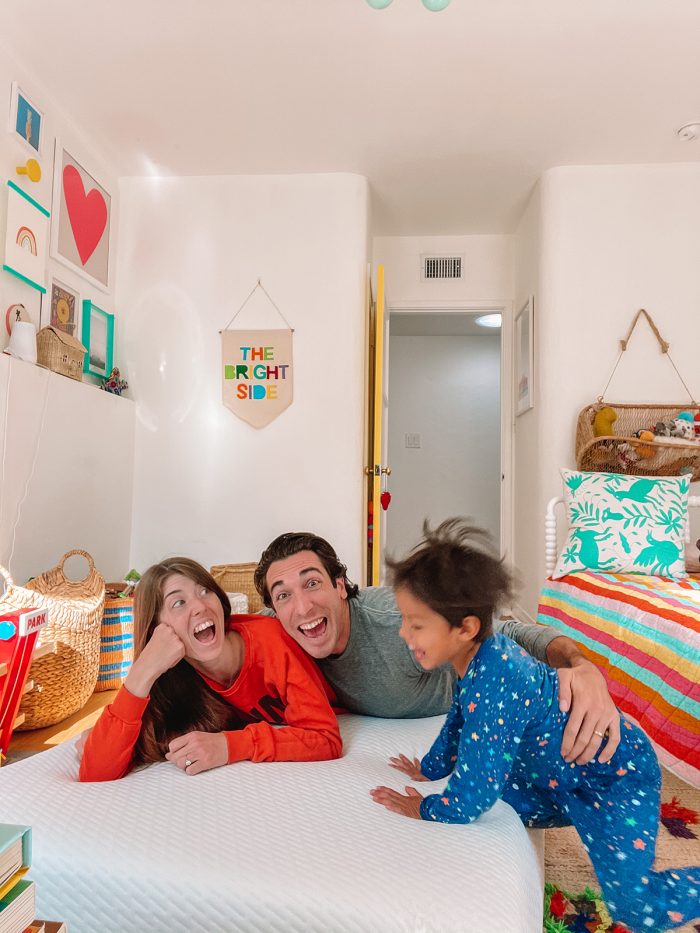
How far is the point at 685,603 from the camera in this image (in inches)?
81.0

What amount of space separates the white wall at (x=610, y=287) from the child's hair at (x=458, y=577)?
270 centimetres

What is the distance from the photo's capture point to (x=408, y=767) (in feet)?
3.94

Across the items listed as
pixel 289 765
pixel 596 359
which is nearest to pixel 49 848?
pixel 289 765

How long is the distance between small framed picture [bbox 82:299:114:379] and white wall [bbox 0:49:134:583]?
0.25 ft

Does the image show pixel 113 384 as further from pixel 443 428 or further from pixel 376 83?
pixel 443 428

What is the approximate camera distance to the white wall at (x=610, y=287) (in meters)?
3.58

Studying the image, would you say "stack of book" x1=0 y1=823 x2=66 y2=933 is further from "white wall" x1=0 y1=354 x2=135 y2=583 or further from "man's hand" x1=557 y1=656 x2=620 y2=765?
"white wall" x1=0 y1=354 x2=135 y2=583

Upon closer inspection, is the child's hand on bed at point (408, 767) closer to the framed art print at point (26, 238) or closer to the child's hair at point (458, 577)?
the child's hair at point (458, 577)

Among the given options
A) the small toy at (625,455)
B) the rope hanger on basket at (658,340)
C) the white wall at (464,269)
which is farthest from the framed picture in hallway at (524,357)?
the small toy at (625,455)

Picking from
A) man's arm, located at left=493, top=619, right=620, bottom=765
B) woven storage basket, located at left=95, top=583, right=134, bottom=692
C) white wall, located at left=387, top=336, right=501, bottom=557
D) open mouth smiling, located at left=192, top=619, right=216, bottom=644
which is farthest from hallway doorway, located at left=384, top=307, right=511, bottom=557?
man's arm, located at left=493, top=619, right=620, bottom=765

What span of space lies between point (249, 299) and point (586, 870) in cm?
313

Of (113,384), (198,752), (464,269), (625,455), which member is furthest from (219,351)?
(198,752)

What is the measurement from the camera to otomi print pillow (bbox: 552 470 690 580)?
265 centimetres

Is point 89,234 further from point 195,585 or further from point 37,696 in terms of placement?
point 195,585
